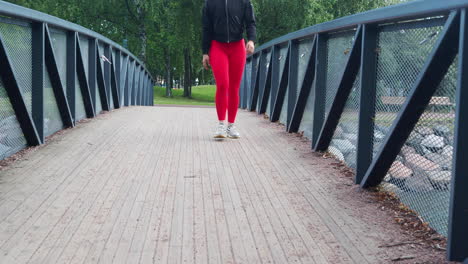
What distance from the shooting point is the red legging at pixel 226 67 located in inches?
287

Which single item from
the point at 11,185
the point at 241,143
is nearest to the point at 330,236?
the point at 11,185

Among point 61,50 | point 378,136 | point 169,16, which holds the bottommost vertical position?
point 378,136

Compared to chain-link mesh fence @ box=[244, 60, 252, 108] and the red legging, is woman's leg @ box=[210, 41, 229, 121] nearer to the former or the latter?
the red legging

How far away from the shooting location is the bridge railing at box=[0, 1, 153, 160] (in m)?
5.44

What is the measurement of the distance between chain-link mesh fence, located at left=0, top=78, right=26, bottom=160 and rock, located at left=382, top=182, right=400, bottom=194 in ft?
9.94

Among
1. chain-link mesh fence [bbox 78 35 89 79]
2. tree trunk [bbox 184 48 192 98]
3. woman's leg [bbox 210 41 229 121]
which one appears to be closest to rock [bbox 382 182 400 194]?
woman's leg [bbox 210 41 229 121]

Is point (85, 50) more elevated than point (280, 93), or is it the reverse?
point (85, 50)

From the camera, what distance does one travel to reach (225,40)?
23.6 ft

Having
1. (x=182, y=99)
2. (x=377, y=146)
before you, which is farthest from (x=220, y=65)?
(x=182, y=99)

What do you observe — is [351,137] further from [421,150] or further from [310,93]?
[310,93]

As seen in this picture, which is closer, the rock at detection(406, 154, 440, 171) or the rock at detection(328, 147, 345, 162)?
the rock at detection(406, 154, 440, 171)

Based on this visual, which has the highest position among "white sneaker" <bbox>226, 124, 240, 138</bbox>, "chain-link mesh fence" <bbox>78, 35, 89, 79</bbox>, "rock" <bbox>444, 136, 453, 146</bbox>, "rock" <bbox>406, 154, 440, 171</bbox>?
"chain-link mesh fence" <bbox>78, 35, 89, 79</bbox>

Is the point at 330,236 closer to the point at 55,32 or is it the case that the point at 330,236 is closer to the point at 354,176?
the point at 354,176

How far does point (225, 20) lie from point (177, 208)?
3.50 meters
